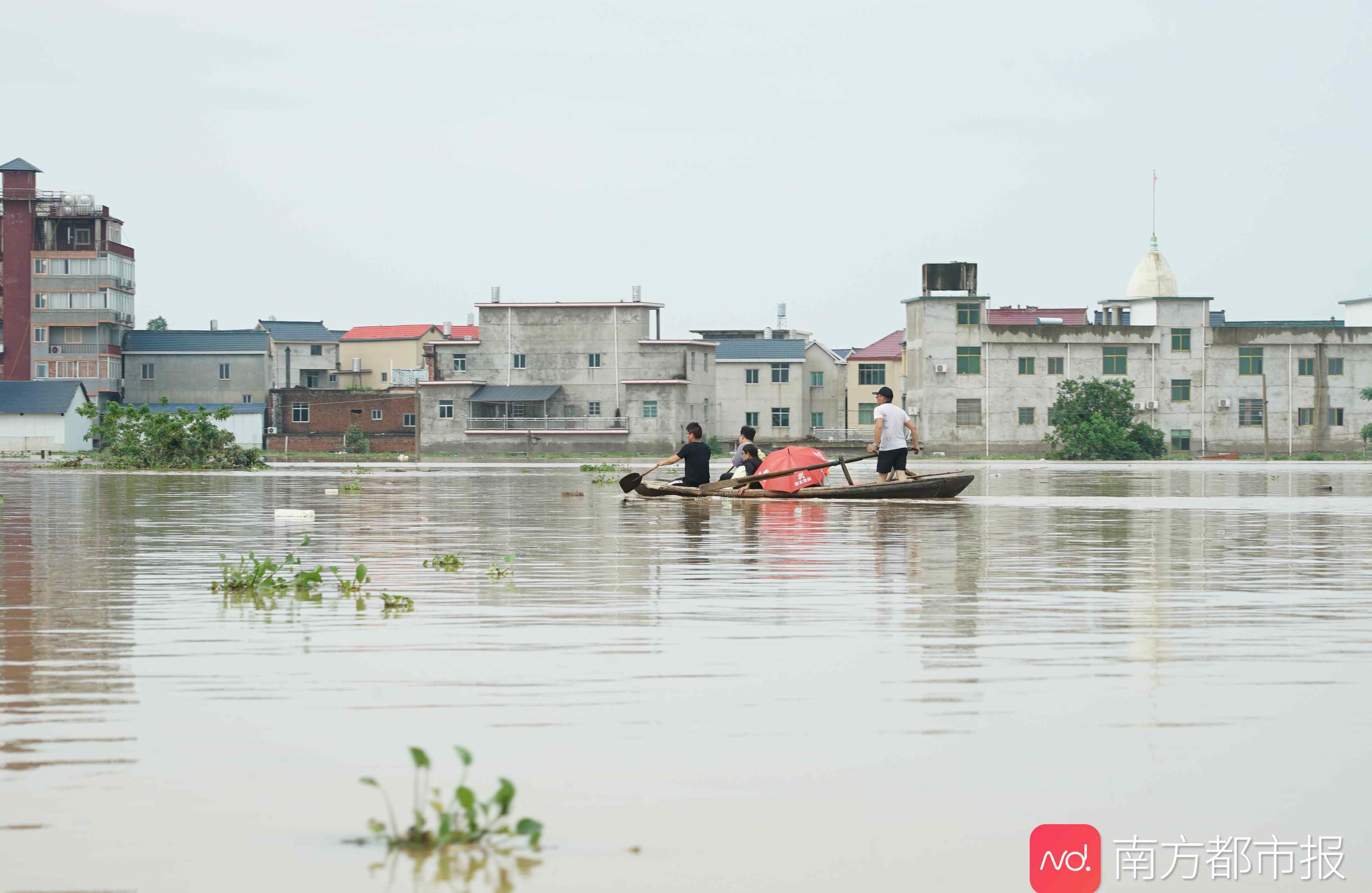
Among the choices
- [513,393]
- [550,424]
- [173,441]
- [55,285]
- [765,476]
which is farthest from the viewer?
[55,285]

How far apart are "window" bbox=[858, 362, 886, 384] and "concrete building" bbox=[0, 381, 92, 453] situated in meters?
44.6

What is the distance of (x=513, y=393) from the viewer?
81.6 metres

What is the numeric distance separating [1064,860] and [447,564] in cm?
805

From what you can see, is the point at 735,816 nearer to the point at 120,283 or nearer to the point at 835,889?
the point at 835,889

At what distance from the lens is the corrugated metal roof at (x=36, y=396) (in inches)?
3209

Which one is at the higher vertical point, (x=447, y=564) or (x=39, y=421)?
(x=39, y=421)

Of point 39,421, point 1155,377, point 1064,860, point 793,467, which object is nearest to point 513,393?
point 39,421

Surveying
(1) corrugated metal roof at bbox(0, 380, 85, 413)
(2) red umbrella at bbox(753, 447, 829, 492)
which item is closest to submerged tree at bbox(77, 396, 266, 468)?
(2) red umbrella at bbox(753, 447, 829, 492)

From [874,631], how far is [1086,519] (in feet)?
37.0

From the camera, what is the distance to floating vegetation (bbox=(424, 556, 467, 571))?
11281mm

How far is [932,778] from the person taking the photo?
461cm

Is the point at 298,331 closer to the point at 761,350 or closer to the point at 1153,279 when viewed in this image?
the point at 761,350

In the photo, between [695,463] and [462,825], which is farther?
[695,463]

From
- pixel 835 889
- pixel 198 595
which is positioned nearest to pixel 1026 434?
pixel 198 595
